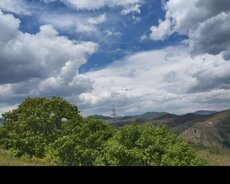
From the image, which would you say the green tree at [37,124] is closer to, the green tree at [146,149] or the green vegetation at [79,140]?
the green vegetation at [79,140]

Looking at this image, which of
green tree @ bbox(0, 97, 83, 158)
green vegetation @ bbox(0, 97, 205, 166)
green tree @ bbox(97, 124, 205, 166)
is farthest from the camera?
green tree @ bbox(0, 97, 83, 158)

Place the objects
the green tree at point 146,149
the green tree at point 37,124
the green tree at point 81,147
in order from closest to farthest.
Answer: the green tree at point 146,149 < the green tree at point 81,147 < the green tree at point 37,124

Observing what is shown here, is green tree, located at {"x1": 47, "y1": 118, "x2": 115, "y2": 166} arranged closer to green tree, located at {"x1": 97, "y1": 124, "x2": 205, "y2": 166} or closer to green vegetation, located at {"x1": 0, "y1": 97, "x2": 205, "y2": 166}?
green vegetation, located at {"x1": 0, "y1": 97, "x2": 205, "y2": 166}

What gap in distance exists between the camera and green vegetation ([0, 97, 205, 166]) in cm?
8725

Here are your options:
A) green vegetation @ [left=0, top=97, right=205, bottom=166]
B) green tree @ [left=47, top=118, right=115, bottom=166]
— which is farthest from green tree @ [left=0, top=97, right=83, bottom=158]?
green tree @ [left=47, top=118, right=115, bottom=166]

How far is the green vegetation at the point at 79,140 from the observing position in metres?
87.2

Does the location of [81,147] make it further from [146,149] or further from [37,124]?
[146,149]

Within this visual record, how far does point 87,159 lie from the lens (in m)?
93.1

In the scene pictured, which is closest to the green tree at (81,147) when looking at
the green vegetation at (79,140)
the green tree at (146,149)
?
the green vegetation at (79,140)

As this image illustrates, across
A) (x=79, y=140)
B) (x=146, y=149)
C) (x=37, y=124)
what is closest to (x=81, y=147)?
(x=79, y=140)

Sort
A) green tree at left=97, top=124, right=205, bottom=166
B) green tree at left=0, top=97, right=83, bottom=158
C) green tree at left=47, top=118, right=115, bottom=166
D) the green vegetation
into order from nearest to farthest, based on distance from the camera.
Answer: green tree at left=97, top=124, right=205, bottom=166 → the green vegetation → green tree at left=47, top=118, right=115, bottom=166 → green tree at left=0, top=97, right=83, bottom=158

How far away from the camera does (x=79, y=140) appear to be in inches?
3780

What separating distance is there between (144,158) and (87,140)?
1727 cm
